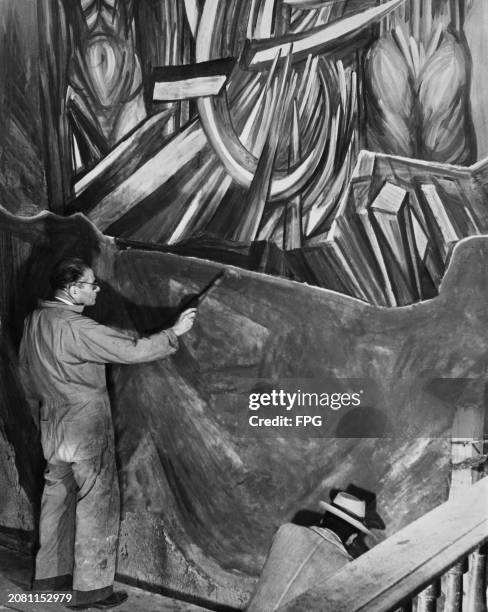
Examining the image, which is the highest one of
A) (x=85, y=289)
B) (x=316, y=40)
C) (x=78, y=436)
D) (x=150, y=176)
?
(x=316, y=40)

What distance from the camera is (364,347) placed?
9.43 feet

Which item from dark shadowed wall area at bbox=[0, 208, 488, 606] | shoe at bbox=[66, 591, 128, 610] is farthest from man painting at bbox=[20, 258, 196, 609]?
dark shadowed wall area at bbox=[0, 208, 488, 606]

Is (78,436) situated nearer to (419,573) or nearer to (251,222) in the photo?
(251,222)

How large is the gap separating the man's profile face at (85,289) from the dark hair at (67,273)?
0.7 inches

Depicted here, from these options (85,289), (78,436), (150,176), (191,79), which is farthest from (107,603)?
(191,79)

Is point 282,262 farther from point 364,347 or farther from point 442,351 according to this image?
point 442,351

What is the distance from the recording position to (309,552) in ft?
9.00

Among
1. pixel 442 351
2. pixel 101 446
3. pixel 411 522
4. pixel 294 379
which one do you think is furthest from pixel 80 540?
pixel 442 351

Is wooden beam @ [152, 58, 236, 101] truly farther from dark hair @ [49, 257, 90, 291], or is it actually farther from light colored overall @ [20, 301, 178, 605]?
light colored overall @ [20, 301, 178, 605]

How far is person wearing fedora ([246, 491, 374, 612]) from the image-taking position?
2730mm

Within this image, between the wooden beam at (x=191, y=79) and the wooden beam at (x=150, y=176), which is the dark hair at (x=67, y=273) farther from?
the wooden beam at (x=191, y=79)

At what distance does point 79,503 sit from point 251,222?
4.26 ft

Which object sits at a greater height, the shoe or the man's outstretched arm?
the man's outstretched arm

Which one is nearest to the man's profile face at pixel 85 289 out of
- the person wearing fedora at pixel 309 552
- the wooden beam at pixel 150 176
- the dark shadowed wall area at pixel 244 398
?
the dark shadowed wall area at pixel 244 398
